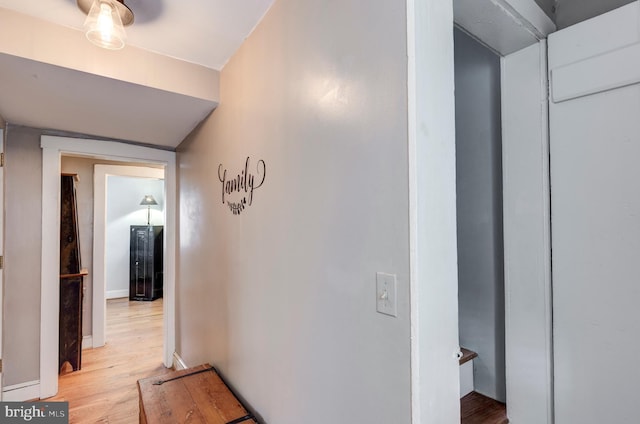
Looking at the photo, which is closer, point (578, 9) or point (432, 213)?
point (432, 213)

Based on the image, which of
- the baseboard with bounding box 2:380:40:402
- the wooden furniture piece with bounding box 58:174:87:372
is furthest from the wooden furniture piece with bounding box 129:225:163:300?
the baseboard with bounding box 2:380:40:402

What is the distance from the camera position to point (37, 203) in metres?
2.56

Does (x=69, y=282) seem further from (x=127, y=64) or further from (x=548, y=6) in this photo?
(x=548, y=6)

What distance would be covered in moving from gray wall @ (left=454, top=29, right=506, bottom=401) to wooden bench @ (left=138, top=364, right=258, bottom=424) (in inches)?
45.3

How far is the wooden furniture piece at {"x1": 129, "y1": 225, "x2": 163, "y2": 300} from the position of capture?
5.69 m

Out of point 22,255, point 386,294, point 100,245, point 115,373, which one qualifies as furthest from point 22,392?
point 386,294

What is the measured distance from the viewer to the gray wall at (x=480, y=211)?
1556 millimetres

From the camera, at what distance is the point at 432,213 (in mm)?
830

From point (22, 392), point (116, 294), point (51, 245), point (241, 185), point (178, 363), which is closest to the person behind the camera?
point (241, 185)

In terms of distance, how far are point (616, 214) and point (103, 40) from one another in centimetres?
208

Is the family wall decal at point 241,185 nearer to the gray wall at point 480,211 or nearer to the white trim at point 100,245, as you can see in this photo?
the gray wall at point 480,211

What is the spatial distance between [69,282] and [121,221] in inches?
137

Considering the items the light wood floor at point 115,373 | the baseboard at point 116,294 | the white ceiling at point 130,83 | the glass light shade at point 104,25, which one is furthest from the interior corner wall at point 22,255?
the baseboard at point 116,294

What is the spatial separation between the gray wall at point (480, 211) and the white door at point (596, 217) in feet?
0.89
